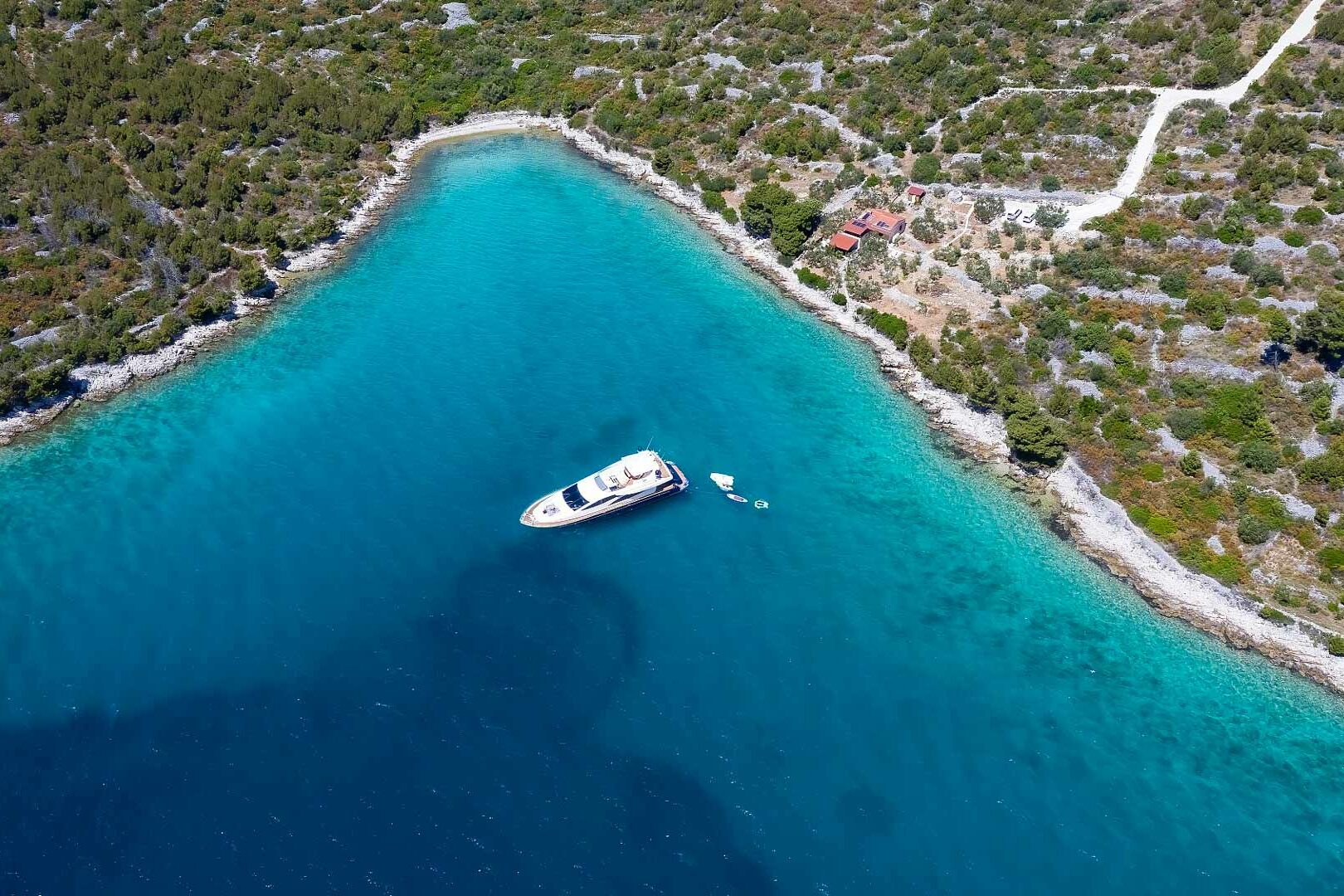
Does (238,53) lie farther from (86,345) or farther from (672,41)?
(86,345)

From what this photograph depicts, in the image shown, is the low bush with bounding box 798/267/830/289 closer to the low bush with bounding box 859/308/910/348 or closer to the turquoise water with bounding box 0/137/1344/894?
the low bush with bounding box 859/308/910/348

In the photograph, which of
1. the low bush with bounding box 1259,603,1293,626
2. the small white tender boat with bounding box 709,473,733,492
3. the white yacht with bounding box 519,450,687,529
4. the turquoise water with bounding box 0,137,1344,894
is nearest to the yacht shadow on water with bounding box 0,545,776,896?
the turquoise water with bounding box 0,137,1344,894

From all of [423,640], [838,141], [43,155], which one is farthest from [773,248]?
[43,155]

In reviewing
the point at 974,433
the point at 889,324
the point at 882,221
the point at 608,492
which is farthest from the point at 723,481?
the point at 882,221

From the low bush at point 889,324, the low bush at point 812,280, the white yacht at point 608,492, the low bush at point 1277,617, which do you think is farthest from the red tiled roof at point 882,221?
the low bush at point 1277,617

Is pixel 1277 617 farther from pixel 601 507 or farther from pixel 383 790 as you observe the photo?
pixel 383 790

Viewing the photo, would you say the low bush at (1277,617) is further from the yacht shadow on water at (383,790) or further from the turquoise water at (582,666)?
the yacht shadow on water at (383,790)

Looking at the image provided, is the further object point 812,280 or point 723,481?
point 812,280

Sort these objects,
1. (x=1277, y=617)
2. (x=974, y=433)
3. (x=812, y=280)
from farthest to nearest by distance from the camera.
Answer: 1. (x=812, y=280)
2. (x=974, y=433)
3. (x=1277, y=617)
